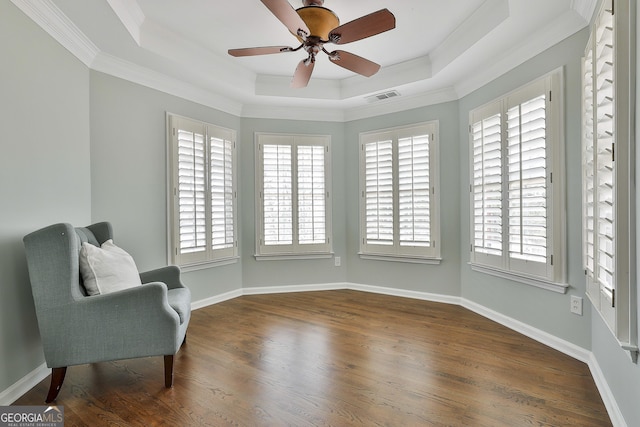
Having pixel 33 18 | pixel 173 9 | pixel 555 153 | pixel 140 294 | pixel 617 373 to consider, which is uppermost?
pixel 173 9

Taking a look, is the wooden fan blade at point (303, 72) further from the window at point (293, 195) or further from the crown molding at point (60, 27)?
the crown molding at point (60, 27)

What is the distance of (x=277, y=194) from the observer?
456 centimetres

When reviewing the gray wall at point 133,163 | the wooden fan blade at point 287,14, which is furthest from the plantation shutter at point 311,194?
the wooden fan blade at point 287,14

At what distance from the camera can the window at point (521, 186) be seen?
2.68 meters

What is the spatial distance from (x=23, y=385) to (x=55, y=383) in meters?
0.29

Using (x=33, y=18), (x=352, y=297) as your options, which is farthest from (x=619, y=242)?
(x=33, y=18)

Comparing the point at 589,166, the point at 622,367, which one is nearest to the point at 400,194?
the point at 589,166

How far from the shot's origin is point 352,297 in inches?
172

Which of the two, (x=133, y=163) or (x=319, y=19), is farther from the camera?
(x=133, y=163)

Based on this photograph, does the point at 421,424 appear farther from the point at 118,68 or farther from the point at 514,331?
the point at 118,68

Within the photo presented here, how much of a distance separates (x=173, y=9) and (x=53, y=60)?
0.95m

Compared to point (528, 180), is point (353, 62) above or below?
above

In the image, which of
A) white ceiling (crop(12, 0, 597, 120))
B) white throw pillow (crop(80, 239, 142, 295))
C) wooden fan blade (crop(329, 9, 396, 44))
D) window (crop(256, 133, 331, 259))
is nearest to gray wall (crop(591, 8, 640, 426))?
wooden fan blade (crop(329, 9, 396, 44))

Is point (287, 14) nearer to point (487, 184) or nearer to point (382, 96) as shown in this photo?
point (382, 96)
